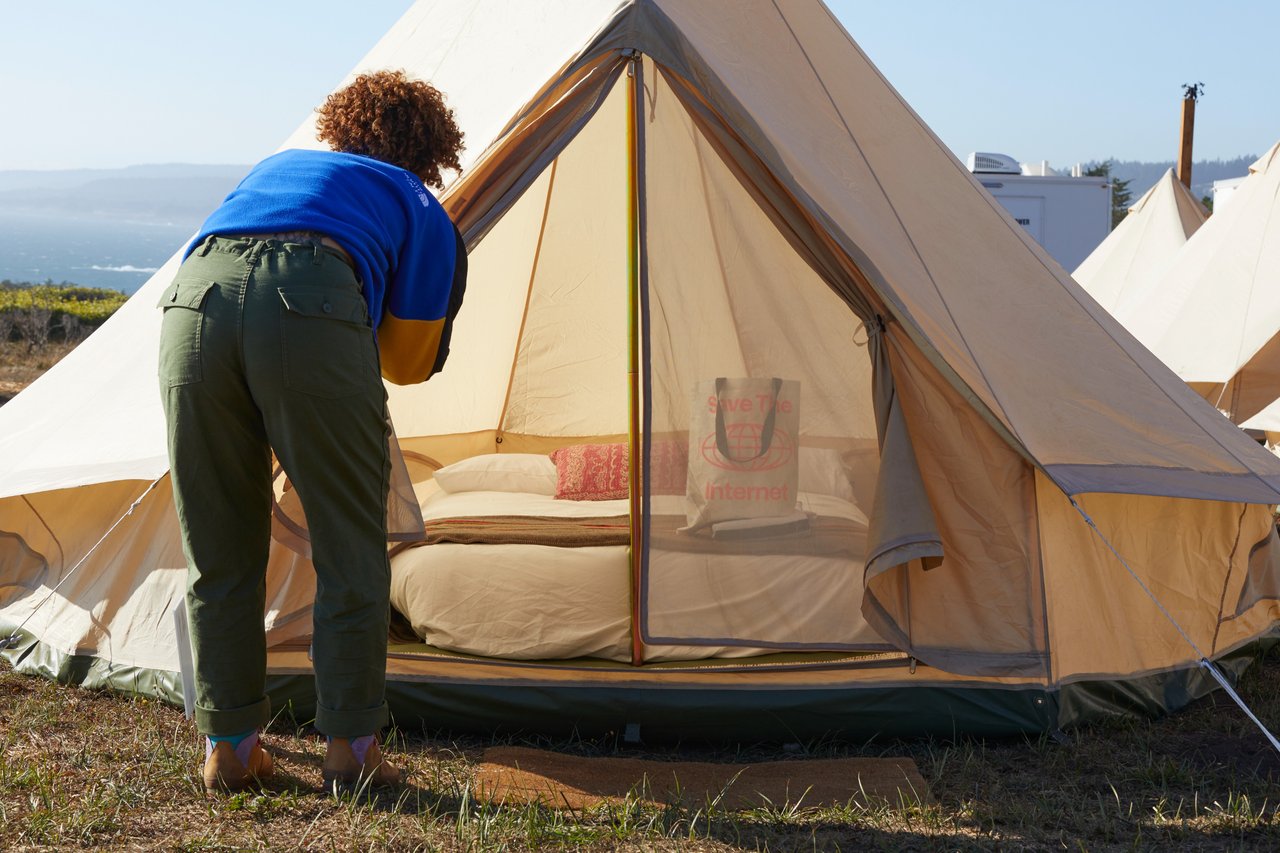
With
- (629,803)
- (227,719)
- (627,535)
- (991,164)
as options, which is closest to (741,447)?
(627,535)

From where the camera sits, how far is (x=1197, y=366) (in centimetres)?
572

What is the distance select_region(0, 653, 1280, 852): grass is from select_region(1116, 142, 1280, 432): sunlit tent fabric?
330cm

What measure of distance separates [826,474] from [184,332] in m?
1.42

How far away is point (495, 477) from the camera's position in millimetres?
4109

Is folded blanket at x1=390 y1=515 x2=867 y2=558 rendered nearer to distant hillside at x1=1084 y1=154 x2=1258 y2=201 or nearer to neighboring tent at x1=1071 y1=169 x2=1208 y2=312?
neighboring tent at x1=1071 y1=169 x2=1208 y2=312

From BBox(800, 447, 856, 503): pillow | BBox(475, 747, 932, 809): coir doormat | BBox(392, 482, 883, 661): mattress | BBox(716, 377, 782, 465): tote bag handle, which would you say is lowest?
BBox(475, 747, 932, 809): coir doormat

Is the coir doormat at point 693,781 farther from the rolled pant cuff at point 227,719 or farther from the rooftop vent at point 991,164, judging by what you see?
the rooftop vent at point 991,164

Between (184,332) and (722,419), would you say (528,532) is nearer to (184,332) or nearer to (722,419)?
(722,419)

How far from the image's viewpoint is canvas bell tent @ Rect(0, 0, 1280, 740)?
2650mm

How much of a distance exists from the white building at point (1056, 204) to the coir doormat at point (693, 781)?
14.7 m

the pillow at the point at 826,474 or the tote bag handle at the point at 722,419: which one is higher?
the tote bag handle at the point at 722,419

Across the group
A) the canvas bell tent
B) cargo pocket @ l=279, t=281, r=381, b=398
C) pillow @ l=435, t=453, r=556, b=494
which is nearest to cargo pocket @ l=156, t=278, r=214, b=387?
cargo pocket @ l=279, t=281, r=381, b=398

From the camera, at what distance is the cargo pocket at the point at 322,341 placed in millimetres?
2051

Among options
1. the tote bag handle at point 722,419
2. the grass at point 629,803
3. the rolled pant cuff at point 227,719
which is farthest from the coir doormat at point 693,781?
the tote bag handle at point 722,419
